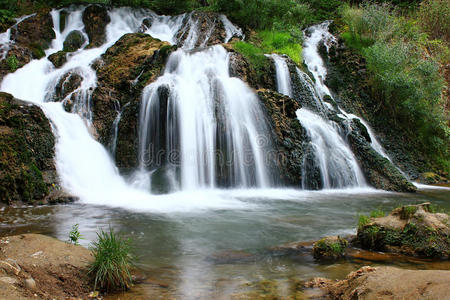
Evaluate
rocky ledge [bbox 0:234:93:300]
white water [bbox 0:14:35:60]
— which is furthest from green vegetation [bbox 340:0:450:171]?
white water [bbox 0:14:35:60]

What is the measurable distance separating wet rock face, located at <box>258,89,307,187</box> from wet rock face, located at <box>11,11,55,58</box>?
40.8ft

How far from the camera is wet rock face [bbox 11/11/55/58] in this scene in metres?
16.9

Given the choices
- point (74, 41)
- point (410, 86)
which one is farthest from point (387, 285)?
point (74, 41)

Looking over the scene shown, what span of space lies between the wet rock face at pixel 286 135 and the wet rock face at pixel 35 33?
40.8 ft

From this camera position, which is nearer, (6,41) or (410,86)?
(410,86)

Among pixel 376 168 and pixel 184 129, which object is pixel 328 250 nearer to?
pixel 184 129

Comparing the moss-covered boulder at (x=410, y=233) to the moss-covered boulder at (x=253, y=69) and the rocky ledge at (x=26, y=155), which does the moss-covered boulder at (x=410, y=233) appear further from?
the moss-covered boulder at (x=253, y=69)

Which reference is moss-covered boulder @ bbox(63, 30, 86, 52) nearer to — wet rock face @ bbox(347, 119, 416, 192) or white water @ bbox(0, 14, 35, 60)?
white water @ bbox(0, 14, 35, 60)

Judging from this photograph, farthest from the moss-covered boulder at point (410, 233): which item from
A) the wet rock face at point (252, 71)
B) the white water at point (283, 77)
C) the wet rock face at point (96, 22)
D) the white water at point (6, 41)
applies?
the wet rock face at point (96, 22)

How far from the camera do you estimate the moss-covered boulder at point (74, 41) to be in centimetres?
1845

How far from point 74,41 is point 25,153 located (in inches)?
488

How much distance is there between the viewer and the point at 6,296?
98.2 inches

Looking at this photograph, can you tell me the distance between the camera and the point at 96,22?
19922 millimetres

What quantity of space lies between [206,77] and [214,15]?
961 centimetres
